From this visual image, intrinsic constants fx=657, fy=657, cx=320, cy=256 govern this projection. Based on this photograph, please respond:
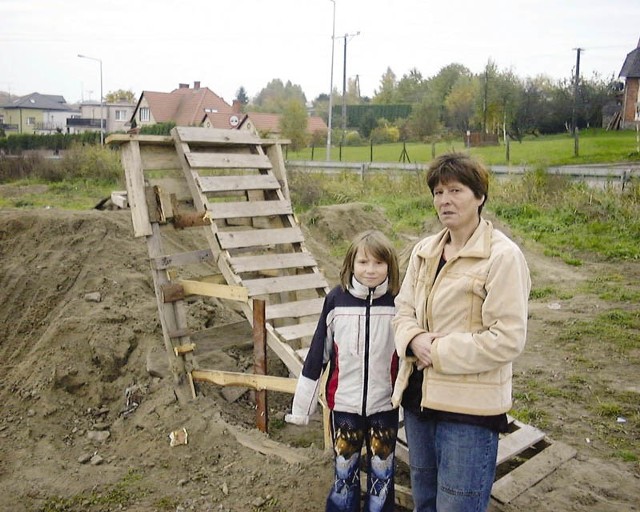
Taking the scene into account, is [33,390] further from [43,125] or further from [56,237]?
[43,125]

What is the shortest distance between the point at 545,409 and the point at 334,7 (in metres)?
32.0

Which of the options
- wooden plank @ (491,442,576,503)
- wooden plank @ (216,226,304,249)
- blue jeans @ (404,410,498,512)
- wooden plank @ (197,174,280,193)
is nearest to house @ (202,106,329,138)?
wooden plank @ (197,174,280,193)

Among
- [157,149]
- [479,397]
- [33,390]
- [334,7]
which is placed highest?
[334,7]

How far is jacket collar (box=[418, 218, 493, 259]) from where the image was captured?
8.28 feet

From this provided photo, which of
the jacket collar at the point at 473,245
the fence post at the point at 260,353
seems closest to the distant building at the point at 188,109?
the fence post at the point at 260,353

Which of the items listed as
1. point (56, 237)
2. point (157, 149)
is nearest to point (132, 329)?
point (157, 149)

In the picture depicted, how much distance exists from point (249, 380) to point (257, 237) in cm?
130

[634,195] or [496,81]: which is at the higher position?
[496,81]

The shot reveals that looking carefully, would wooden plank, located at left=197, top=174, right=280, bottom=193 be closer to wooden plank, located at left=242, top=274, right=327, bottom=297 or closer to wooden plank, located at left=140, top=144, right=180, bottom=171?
wooden plank, located at left=140, top=144, right=180, bottom=171

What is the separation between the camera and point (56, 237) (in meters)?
8.84

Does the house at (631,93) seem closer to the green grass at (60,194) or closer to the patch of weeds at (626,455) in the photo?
the green grass at (60,194)

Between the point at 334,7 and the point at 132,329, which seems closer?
the point at 132,329

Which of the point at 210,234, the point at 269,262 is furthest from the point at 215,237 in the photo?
the point at 269,262

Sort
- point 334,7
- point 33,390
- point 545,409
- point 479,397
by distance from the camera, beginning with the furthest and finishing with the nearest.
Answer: point 334,7 → point 33,390 → point 545,409 → point 479,397
